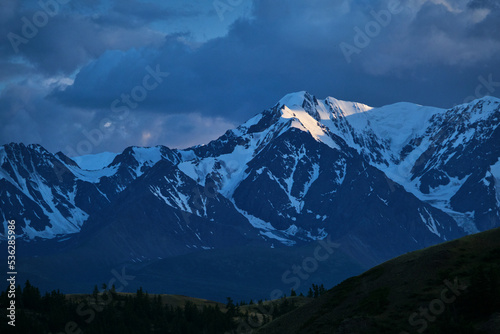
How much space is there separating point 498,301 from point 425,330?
36.3 ft

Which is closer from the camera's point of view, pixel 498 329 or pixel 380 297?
pixel 498 329

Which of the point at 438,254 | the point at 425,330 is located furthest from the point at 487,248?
the point at 425,330

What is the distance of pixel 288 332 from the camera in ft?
528

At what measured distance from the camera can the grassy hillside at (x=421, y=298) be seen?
429 ft

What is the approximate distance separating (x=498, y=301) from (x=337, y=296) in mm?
40033

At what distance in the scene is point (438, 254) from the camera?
15625cm

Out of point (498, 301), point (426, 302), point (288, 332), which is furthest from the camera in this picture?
point (288, 332)

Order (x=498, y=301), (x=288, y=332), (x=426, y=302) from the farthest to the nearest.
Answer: (x=288, y=332), (x=426, y=302), (x=498, y=301)

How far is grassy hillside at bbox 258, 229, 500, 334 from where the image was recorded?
429 ft

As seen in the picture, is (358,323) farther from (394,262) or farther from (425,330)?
(394,262)

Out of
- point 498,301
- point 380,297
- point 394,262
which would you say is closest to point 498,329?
point 498,301

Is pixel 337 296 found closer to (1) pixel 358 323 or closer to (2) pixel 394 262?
(2) pixel 394 262

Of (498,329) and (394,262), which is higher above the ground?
(394,262)

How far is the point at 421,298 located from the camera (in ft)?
466
